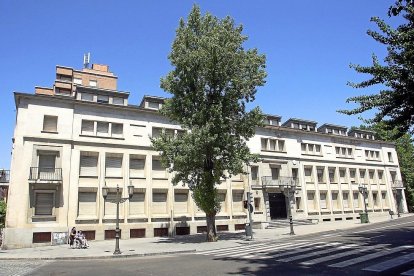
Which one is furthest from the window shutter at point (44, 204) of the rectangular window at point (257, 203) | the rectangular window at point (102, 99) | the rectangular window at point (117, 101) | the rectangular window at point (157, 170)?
the rectangular window at point (257, 203)

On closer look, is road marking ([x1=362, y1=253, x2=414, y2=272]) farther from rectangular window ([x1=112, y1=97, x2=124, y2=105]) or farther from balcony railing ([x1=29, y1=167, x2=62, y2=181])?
rectangular window ([x1=112, y1=97, x2=124, y2=105])

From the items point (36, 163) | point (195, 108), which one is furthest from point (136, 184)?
point (195, 108)

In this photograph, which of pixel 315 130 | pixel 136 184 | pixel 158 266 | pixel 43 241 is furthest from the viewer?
pixel 315 130

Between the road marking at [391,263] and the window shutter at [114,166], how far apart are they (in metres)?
22.2

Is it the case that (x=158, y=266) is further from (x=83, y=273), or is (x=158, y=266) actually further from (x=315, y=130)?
(x=315, y=130)

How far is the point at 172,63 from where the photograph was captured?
23.5 meters

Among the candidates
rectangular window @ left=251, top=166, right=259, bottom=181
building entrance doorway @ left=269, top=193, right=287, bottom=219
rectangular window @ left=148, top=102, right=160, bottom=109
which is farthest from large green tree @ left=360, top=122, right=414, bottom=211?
rectangular window @ left=148, top=102, right=160, bottom=109

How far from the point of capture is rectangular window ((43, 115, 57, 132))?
27.1 metres

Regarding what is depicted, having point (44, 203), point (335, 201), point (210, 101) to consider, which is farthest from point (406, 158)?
point (44, 203)

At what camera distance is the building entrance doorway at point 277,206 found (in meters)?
36.7

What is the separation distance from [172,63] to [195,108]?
3.46 meters

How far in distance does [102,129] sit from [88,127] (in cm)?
116

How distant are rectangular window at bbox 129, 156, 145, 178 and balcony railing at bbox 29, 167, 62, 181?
19.1 feet

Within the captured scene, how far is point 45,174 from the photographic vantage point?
25.9 meters
